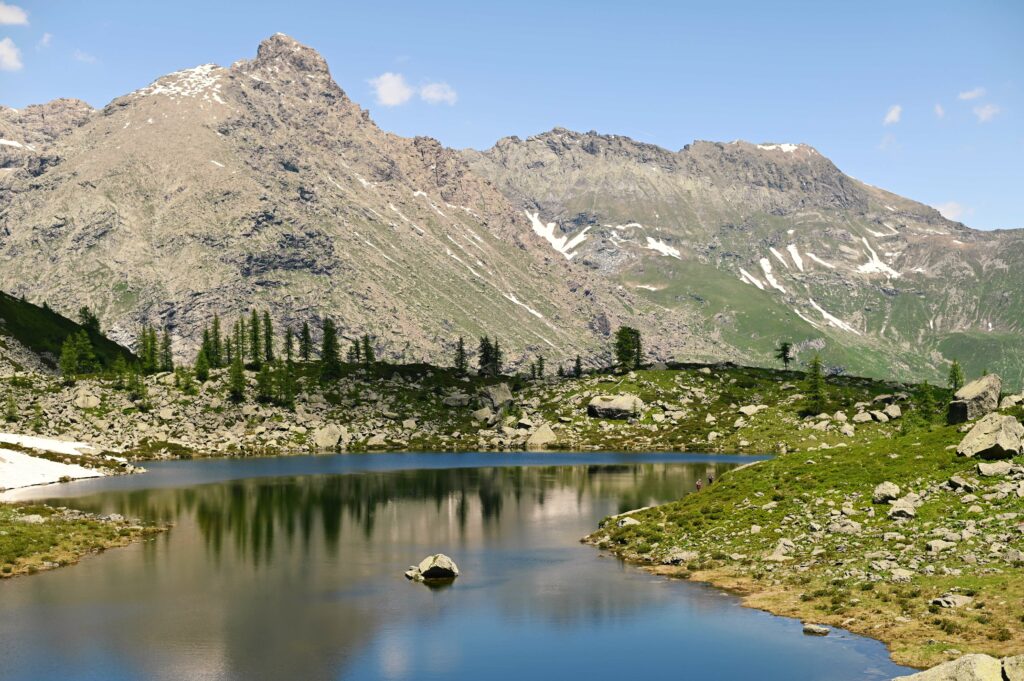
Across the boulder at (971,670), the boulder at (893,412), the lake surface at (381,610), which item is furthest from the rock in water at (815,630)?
the boulder at (893,412)

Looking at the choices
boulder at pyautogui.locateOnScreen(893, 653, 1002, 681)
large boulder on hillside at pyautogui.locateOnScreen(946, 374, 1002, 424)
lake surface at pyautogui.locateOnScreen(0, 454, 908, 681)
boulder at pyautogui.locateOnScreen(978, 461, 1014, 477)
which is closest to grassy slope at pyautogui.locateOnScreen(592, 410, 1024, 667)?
boulder at pyautogui.locateOnScreen(978, 461, 1014, 477)

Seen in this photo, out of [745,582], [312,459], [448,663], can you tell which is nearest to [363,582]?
[448,663]

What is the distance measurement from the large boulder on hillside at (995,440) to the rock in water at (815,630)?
2808cm

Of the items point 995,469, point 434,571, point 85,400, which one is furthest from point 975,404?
point 85,400

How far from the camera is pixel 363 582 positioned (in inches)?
2569

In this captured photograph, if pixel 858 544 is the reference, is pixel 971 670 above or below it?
above

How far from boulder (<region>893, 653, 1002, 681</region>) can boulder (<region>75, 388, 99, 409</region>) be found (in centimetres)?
19254

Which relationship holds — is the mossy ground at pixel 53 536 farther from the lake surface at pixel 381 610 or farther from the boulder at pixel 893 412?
the boulder at pixel 893 412

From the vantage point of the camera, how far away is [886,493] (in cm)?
6669

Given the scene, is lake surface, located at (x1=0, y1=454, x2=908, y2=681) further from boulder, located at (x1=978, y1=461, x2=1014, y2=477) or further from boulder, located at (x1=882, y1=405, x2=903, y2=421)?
boulder, located at (x1=882, y1=405, x2=903, y2=421)

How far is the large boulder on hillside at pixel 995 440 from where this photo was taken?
6612 cm

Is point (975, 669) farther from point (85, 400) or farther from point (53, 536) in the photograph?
point (85, 400)

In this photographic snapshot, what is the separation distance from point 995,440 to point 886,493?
9093 mm

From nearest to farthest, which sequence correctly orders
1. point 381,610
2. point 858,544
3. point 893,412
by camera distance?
point 381,610 → point 858,544 → point 893,412
